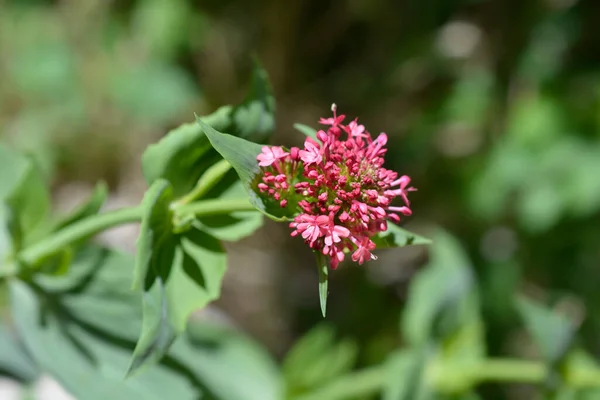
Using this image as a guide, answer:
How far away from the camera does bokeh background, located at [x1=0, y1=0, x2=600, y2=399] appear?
80.4 inches

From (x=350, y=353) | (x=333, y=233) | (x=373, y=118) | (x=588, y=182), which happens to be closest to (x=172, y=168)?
(x=333, y=233)

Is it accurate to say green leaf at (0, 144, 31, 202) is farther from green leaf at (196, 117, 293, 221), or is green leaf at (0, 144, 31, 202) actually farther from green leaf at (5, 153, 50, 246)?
green leaf at (196, 117, 293, 221)

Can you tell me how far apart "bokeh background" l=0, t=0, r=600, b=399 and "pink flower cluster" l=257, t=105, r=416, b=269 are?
1228mm

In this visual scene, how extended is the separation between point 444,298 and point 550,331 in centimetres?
24

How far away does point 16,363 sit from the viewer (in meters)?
1.24

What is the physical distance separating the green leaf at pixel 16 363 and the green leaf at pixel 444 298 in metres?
0.81

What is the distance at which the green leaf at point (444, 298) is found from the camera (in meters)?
1.51

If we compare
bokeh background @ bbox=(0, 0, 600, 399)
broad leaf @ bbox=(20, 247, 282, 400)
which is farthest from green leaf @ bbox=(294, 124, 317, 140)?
bokeh background @ bbox=(0, 0, 600, 399)

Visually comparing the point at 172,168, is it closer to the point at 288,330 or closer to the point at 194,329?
the point at 194,329

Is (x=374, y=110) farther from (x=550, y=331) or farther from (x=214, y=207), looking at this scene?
(x=214, y=207)

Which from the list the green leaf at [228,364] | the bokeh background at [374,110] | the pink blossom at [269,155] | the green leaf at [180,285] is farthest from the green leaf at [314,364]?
the pink blossom at [269,155]

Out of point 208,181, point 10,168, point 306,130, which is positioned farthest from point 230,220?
point 10,168

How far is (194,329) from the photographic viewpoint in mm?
1572

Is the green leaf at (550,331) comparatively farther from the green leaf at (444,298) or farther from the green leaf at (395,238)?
the green leaf at (395,238)
